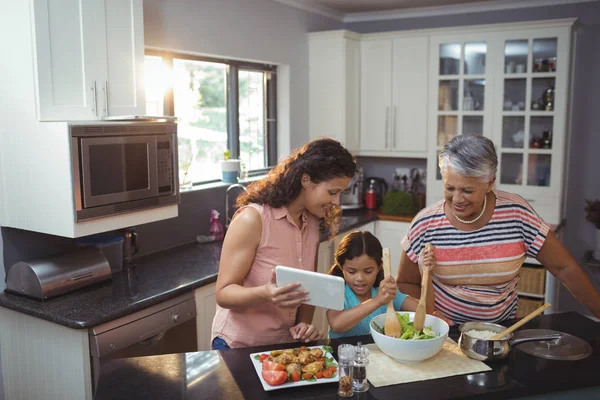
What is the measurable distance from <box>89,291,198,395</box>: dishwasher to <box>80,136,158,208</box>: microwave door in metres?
0.51

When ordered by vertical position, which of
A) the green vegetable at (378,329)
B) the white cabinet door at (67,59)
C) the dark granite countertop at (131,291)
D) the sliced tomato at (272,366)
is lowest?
the dark granite countertop at (131,291)

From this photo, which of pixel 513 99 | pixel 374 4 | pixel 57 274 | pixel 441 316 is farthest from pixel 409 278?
pixel 374 4

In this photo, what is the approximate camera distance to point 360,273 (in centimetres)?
192

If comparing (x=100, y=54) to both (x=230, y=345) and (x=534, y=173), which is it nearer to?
(x=230, y=345)

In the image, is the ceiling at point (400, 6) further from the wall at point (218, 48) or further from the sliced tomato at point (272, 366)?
the sliced tomato at point (272, 366)

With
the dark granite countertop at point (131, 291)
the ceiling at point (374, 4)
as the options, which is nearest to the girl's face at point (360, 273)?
the dark granite countertop at point (131, 291)

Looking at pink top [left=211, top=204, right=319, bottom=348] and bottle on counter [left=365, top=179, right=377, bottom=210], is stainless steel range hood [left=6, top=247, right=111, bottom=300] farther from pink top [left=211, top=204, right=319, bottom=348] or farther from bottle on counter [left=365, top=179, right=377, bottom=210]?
bottle on counter [left=365, top=179, right=377, bottom=210]

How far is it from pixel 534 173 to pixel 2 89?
11.4 ft

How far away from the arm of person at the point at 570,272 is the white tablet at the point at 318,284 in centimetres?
84

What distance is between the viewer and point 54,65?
2.29m

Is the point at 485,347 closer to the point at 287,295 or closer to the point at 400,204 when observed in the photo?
the point at 287,295

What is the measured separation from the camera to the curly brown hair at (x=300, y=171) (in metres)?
1.74

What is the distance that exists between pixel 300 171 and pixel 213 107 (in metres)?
2.15

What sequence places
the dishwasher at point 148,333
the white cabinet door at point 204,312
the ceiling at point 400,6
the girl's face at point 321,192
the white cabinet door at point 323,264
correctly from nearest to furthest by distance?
1. the girl's face at point 321,192
2. the dishwasher at point 148,333
3. the white cabinet door at point 204,312
4. the white cabinet door at point 323,264
5. the ceiling at point 400,6
